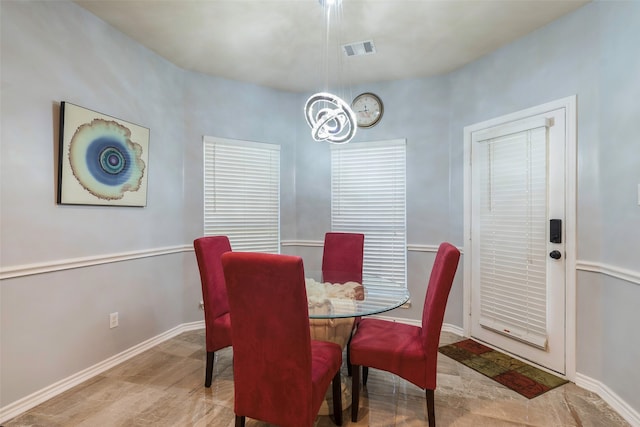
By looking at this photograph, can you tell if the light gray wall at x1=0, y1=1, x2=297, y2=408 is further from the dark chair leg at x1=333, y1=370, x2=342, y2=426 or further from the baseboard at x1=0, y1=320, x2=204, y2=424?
the dark chair leg at x1=333, y1=370, x2=342, y2=426

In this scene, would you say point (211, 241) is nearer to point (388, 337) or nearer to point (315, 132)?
point (315, 132)

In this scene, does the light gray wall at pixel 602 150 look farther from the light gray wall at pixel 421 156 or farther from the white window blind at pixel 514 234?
the light gray wall at pixel 421 156

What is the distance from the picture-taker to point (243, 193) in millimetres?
3742

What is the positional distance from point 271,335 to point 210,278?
1026 millimetres

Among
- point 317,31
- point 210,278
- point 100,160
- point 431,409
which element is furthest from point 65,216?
point 431,409

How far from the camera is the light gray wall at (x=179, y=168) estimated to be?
1973 mm

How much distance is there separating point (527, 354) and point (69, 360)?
3.62 metres

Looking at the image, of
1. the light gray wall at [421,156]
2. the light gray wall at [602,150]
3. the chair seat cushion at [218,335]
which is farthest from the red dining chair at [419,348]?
the light gray wall at [421,156]

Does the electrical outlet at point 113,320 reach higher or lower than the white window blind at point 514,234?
lower

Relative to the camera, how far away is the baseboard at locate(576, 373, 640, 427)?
1862 millimetres

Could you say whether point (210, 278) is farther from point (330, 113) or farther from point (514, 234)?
point (514, 234)

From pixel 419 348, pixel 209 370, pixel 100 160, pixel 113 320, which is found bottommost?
pixel 209 370

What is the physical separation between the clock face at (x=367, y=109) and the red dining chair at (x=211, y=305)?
91.5 inches

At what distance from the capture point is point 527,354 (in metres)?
2.65
